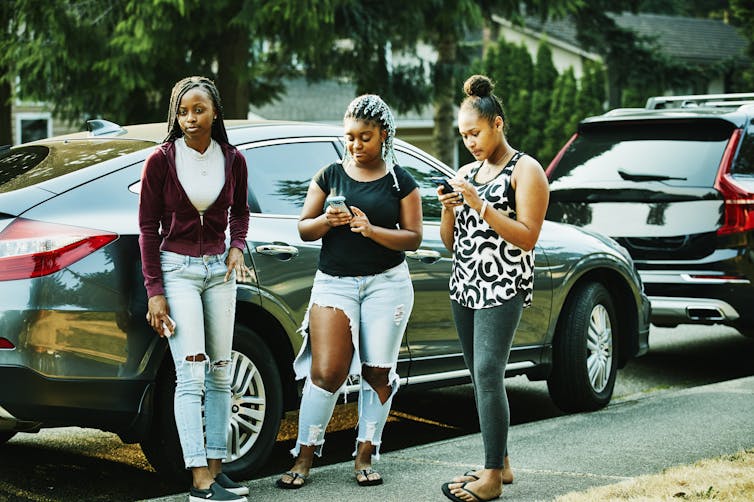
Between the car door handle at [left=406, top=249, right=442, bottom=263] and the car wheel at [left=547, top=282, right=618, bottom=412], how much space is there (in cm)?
132

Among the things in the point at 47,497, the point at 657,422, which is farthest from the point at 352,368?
the point at 657,422

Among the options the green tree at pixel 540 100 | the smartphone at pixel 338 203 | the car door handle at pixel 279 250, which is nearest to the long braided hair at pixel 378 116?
the smartphone at pixel 338 203

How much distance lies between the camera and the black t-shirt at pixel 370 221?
5.18m

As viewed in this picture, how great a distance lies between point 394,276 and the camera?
5.28m

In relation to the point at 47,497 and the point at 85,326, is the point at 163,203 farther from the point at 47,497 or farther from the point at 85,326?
the point at 47,497

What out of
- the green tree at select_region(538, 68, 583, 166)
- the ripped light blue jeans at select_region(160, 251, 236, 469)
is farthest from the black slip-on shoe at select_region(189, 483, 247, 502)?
the green tree at select_region(538, 68, 583, 166)

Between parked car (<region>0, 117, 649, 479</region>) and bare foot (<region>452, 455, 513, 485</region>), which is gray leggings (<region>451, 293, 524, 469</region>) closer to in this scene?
bare foot (<region>452, 455, 513, 485</region>)

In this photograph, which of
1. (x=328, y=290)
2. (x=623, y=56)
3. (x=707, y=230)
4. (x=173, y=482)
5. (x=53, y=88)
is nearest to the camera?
(x=328, y=290)

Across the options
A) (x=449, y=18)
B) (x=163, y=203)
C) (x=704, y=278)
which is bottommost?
(x=704, y=278)

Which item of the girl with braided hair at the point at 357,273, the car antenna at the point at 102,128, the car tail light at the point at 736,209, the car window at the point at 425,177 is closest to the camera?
the girl with braided hair at the point at 357,273

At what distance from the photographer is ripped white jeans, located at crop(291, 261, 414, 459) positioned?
5219 mm

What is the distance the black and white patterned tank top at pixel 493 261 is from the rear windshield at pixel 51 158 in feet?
5.29

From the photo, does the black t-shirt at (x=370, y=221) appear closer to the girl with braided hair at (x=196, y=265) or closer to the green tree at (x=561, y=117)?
the girl with braided hair at (x=196, y=265)

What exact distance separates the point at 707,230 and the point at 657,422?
1947 millimetres
